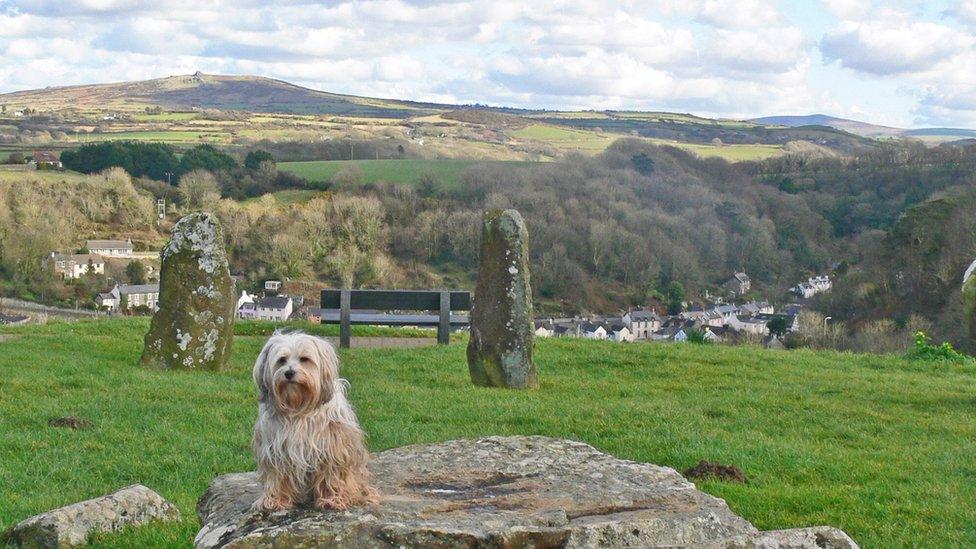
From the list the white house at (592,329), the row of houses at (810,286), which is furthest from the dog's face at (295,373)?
the row of houses at (810,286)

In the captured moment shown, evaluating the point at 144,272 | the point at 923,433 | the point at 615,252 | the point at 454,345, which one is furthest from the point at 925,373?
the point at 615,252

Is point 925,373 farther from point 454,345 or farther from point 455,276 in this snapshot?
point 455,276

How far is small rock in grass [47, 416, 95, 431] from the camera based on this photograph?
1188 cm

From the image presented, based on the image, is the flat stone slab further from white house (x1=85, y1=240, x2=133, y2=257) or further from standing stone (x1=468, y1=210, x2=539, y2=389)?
white house (x1=85, y1=240, x2=133, y2=257)

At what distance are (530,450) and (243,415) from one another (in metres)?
5.94

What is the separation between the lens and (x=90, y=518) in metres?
7.66

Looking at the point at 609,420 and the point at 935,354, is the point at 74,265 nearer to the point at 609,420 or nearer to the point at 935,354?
the point at 935,354

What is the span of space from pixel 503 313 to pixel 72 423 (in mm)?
6685

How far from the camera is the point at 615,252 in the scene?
69500mm

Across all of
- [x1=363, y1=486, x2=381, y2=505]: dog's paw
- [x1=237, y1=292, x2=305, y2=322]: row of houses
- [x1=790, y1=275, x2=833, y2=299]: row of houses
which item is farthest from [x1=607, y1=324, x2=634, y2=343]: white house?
[x1=363, y1=486, x2=381, y2=505]: dog's paw

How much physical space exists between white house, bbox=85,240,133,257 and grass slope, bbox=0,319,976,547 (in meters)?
41.1

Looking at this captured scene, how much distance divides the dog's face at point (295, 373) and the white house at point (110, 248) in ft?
185

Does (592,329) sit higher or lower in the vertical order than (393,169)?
lower

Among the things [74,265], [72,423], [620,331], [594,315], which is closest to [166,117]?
[74,265]
